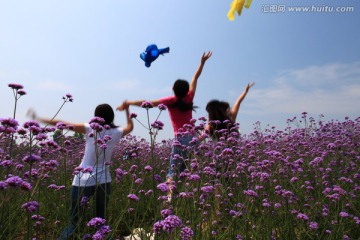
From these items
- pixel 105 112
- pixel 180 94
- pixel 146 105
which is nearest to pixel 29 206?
pixel 146 105

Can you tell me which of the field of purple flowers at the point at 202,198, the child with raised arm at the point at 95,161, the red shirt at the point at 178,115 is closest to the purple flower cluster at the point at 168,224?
the field of purple flowers at the point at 202,198

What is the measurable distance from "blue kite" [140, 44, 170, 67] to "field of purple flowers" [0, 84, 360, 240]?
4.29 ft

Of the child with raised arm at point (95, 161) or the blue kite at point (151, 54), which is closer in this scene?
the child with raised arm at point (95, 161)

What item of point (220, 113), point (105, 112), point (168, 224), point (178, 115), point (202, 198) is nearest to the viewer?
point (168, 224)

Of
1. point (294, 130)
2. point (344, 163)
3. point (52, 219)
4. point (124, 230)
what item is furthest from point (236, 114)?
point (294, 130)

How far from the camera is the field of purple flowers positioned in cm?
302

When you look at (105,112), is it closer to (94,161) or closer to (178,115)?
(94,161)

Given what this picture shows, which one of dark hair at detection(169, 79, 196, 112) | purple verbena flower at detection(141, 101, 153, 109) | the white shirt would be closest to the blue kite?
dark hair at detection(169, 79, 196, 112)

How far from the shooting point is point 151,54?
570 cm

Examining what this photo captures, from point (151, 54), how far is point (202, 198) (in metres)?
2.83

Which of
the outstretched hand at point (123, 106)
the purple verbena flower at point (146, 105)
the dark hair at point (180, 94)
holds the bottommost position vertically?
the purple verbena flower at point (146, 105)

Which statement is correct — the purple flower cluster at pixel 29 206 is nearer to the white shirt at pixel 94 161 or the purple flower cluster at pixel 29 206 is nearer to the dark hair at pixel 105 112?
the white shirt at pixel 94 161

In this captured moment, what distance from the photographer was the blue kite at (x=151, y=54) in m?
5.68

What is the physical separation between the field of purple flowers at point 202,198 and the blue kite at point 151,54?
4.29 ft
